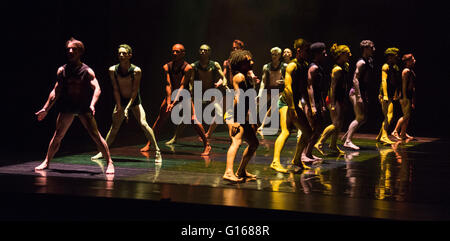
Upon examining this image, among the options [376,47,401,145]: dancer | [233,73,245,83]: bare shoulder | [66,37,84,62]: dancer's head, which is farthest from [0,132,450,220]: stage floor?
[376,47,401,145]: dancer

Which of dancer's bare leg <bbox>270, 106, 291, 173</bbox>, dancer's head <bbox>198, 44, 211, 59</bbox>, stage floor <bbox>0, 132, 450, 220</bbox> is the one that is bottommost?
stage floor <bbox>0, 132, 450, 220</bbox>

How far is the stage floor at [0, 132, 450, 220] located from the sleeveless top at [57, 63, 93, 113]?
0.96 metres

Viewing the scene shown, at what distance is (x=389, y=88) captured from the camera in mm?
18172

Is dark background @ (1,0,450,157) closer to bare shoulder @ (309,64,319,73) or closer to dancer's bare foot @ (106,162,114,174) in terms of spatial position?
dancer's bare foot @ (106,162,114,174)

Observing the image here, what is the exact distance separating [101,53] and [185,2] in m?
3.89

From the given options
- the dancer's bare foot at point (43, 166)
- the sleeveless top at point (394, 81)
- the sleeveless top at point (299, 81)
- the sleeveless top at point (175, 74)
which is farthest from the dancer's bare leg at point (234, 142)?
the sleeveless top at point (394, 81)

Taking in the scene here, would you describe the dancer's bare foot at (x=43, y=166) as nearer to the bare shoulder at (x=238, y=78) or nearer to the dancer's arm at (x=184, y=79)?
the dancer's arm at (x=184, y=79)

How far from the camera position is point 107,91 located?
18.1 metres

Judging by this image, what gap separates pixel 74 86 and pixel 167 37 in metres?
9.12

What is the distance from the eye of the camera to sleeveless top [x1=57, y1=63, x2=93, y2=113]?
435 inches

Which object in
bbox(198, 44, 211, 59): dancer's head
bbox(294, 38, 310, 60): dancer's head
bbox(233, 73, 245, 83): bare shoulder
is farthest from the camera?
bbox(198, 44, 211, 59): dancer's head

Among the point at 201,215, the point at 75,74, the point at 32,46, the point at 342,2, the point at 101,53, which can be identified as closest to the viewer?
the point at 201,215

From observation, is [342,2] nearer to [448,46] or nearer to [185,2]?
[448,46]

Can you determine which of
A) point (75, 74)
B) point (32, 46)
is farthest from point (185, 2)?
point (75, 74)
